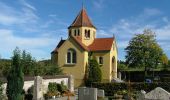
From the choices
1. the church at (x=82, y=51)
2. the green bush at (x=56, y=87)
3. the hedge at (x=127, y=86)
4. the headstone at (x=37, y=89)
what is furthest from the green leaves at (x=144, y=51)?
the headstone at (x=37, y=89)

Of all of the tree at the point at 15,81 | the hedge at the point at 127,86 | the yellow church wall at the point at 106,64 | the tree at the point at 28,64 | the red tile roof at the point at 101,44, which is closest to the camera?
the tree at the point at 15,81

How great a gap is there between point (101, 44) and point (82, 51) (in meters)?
4.92

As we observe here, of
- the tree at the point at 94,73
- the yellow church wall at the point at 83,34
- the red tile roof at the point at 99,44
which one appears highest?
the yellow church wall at the point at 83,34

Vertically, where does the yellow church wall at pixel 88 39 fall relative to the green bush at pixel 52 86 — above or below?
above

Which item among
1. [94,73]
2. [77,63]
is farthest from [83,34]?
A: [94,73]

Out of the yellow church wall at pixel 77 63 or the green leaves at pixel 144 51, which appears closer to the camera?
the yellow church wall at pixel 77 63

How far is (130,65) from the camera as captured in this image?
234 feet

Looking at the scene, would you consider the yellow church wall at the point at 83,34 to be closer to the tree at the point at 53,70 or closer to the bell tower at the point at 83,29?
the bell tower at the point at 83,29

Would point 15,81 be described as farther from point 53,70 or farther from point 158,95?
point 53,70

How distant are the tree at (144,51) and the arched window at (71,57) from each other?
714 inches

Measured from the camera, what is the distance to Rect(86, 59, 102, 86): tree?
52.8m

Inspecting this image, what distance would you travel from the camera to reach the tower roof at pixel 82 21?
5781 centimetres

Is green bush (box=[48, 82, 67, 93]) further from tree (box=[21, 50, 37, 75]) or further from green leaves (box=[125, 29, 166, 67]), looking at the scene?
green leaves (box=[125, 29, 166, 67])

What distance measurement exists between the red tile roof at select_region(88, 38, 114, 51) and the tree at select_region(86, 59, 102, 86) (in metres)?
3.29
